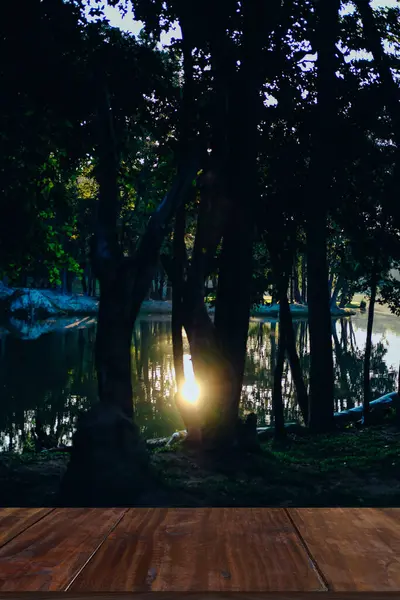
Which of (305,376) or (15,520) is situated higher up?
(15,520)

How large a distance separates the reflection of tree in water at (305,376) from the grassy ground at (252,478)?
1134 centimetres

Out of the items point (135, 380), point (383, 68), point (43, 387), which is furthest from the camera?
point (135, 380)

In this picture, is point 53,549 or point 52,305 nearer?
point 53,549

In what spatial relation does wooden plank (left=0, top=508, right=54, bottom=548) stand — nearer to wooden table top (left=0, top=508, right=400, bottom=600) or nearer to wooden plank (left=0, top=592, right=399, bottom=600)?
wooden table top (left=0, top=508, right=400, bottom=600)

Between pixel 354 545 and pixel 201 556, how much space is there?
1.50 feet

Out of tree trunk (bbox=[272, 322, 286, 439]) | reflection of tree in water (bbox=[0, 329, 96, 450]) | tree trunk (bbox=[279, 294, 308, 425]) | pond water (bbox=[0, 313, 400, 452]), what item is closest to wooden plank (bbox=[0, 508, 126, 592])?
reflection of tree in water (bbox=[0, 329, 96, 450])

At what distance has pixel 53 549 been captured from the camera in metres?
1.90

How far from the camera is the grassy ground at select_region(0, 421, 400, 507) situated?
10.1 metres

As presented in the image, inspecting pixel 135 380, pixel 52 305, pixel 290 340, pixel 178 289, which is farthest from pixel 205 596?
pixel 52 305

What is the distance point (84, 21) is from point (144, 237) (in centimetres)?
479

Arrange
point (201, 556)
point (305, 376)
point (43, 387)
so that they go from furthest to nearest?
point (305, 376)
point (43, 387)
point (201, 556)

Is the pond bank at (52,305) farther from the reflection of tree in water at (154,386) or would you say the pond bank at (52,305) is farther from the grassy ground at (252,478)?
the grassy ground at (252,478)

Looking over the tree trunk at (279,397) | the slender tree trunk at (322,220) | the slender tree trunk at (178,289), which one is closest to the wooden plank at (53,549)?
the slender tree trunk at (178,289)

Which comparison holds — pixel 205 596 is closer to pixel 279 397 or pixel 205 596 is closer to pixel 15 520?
pixel 15 520
